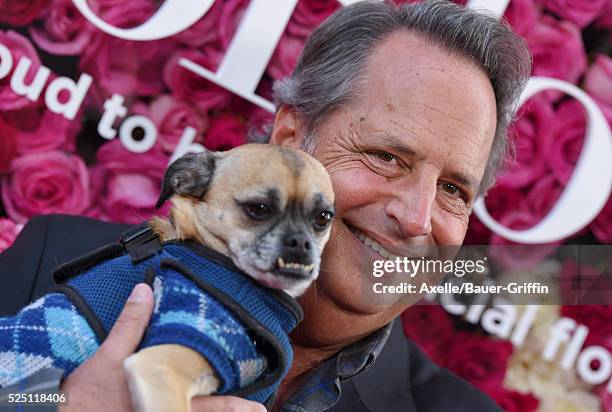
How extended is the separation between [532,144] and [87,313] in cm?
149

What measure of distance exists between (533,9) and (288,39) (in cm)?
70

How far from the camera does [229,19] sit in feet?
6.57

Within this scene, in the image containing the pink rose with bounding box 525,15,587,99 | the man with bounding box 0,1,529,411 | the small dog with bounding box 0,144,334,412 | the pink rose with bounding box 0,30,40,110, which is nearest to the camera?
the small dog with bounding box 0,144,334,412

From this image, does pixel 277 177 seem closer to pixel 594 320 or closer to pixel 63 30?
pixel 63 30

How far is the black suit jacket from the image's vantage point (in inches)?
61.7

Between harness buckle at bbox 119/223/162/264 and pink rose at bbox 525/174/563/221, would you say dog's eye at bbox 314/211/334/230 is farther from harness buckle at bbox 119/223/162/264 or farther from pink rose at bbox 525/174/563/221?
pink rose at bbox 525/174/563/221

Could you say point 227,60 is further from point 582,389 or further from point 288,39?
point 582,389

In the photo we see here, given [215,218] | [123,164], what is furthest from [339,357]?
[123,164]

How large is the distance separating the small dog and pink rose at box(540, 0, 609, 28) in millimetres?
1182

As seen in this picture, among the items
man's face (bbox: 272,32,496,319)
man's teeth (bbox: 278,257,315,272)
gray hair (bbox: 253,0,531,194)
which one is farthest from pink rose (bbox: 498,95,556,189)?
man's teeth (bbox: 278,257,315,272)

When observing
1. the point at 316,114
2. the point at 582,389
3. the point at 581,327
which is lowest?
the point at 582,389

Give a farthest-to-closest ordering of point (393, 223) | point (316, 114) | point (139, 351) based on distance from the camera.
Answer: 1. point (316, 114)
2. point (393, 223)
3. point (139, 351)

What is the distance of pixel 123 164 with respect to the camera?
2.00 metres

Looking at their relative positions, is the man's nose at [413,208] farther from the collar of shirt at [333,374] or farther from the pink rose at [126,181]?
the pink rose at [126,181]
